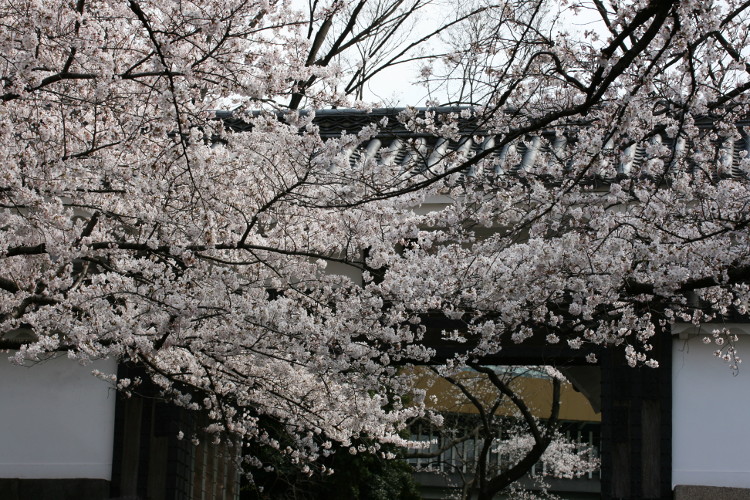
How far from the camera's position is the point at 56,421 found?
23.6 feet

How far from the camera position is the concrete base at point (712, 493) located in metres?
6.18

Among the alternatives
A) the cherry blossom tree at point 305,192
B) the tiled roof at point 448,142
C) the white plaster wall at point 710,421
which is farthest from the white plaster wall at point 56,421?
the white plaster wall at point 710,421

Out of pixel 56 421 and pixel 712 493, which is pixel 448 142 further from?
pixel 56 421

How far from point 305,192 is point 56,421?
129 inches

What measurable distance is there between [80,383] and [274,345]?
104 inches

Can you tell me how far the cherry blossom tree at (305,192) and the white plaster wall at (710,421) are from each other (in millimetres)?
998

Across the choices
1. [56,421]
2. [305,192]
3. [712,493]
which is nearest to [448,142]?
[305,192]

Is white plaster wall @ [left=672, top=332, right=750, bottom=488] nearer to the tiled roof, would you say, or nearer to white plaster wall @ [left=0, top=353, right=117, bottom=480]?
the tiled roof

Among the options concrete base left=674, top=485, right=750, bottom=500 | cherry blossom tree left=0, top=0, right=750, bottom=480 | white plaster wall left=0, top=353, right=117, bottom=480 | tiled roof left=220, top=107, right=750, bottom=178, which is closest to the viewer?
cherry blossom tree left=0, top=0, right=750, bottom=480

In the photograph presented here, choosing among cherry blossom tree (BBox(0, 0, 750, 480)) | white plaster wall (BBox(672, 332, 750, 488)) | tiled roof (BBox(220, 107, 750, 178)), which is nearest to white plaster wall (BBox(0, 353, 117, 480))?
cherry blossom tree (BBox(0, 0, 750, 480))

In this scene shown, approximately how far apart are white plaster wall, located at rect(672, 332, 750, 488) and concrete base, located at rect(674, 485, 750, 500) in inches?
1.6

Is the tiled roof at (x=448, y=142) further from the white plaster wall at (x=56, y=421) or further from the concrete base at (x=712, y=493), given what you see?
the white plaster wall at (x=56, y=421)

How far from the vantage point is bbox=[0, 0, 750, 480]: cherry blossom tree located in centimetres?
409

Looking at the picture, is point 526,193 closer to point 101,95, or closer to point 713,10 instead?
point 713,10
